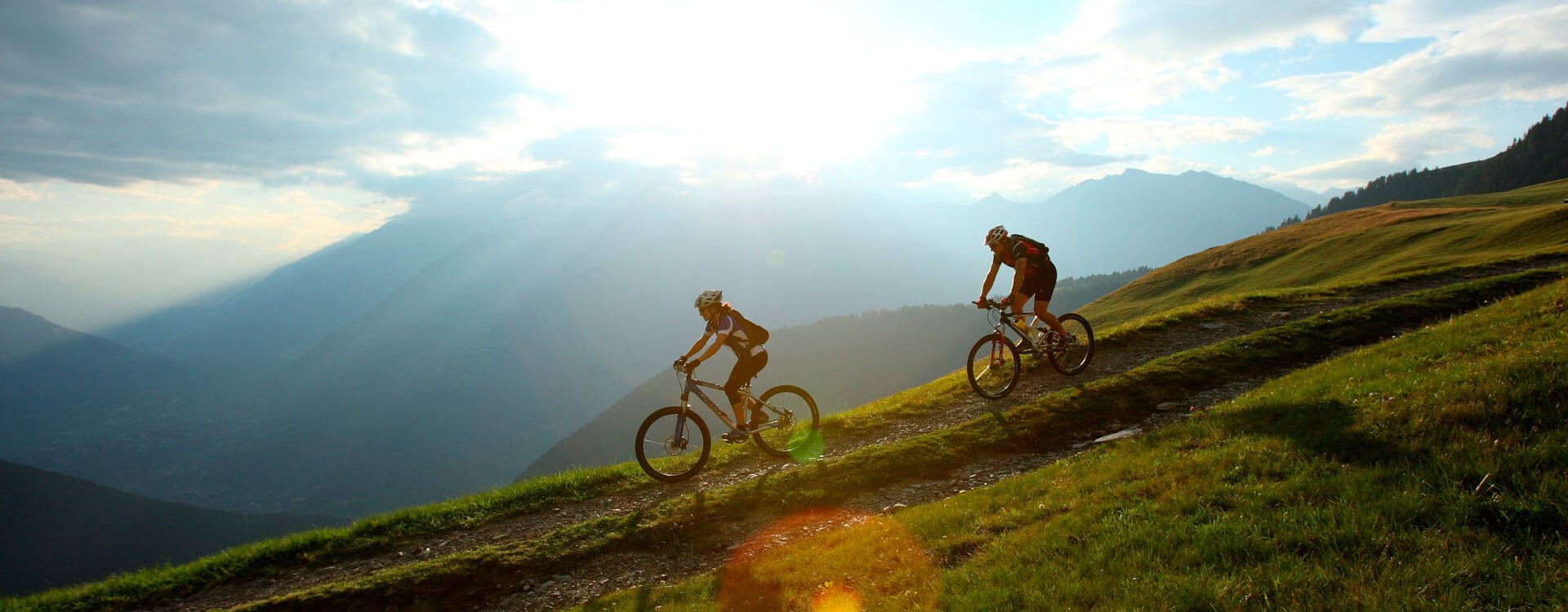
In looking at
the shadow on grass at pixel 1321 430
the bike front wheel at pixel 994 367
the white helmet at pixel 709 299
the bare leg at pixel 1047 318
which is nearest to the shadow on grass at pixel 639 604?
the white helmet at pixel 709 299

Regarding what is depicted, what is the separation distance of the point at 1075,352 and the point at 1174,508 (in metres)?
11.5

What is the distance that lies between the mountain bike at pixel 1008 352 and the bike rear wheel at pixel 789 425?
185 inches

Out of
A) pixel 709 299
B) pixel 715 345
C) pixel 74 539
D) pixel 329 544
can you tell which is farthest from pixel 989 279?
pixel 74 539

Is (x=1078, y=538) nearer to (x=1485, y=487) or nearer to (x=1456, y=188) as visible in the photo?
(x=1485, y=487)

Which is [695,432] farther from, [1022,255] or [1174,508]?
[1174,508]

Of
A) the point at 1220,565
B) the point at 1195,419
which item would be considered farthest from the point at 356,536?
the point at 1195,419

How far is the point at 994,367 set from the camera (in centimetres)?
1688

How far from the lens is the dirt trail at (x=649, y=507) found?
31.6 feet

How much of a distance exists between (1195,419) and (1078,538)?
5.38 metres

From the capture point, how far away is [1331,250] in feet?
191

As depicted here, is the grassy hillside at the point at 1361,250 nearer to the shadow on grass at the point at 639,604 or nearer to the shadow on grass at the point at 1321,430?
the shadow on grass at the point at 1321,430

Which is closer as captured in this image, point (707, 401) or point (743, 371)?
point (743, 371)

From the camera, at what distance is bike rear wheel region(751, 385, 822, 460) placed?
14156 mm

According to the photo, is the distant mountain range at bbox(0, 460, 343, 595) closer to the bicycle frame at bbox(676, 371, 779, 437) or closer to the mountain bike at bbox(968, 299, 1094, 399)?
the bicycle frame at bbox(676, 371, 779, 437)
